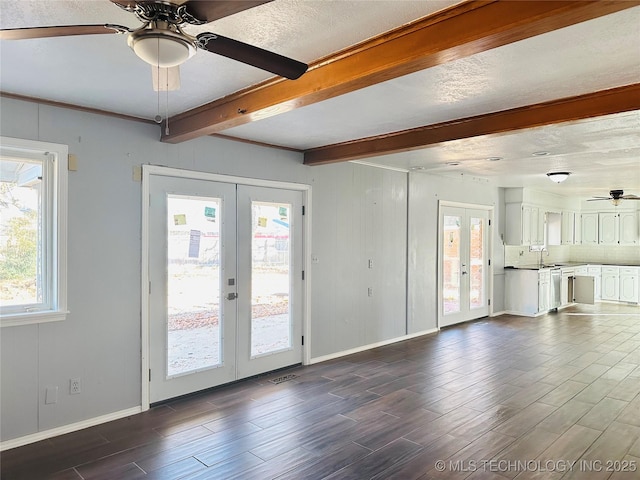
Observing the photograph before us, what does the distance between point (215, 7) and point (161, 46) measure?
0.88 ft

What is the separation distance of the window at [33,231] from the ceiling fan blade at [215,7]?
2.45 m

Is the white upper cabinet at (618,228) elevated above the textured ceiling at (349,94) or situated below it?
below

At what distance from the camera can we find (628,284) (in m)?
9.88

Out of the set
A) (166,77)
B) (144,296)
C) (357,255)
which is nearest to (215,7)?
(166,77)

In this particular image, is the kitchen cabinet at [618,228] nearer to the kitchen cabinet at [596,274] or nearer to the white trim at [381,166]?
the kitchen cabinet at [596,274]

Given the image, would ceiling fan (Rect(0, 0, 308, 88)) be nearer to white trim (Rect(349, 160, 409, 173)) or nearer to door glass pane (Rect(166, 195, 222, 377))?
door glass pane (Rect(166, 195, 222, 377))

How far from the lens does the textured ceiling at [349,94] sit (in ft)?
6.54

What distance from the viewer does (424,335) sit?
22.2 feet

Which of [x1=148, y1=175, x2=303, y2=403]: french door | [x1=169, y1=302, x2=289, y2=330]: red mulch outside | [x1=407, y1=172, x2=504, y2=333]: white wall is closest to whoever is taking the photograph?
[x1=148, y1=175, x2=303, y2=403]: french door

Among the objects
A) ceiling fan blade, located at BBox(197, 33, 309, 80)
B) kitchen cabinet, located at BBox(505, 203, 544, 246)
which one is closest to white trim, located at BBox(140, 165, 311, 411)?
ceiling fan blade, located at BBox(197, 33, 309, 80)

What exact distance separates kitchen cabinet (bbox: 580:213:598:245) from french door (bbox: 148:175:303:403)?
893 centimetres

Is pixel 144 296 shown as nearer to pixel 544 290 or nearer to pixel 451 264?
pixel 451 264

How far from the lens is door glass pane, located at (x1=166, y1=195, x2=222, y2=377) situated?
157 inches

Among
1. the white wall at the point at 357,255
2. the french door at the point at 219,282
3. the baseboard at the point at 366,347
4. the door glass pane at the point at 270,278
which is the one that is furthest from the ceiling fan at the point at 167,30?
the baseboard at the point at 366,347
